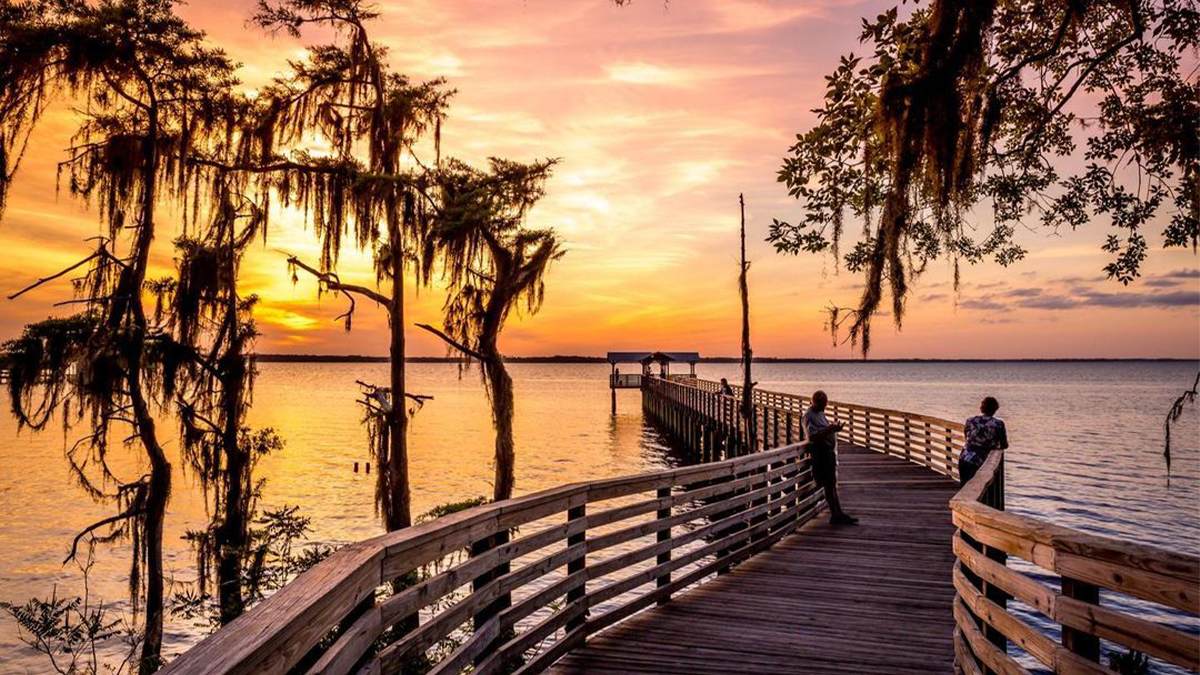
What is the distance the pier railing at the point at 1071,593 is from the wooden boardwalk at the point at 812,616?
1.45 m

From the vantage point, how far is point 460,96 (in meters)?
17.3

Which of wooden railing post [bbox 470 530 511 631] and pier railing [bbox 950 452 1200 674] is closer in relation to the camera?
pier railing [bbox 950 452 1200 674]

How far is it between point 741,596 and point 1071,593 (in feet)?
16.5

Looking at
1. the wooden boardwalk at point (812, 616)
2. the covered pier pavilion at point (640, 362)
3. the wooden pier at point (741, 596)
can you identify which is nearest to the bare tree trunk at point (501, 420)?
the wooden pier at point (741, 596)

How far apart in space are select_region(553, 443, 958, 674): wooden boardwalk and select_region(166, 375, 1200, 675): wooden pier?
0.09 ft

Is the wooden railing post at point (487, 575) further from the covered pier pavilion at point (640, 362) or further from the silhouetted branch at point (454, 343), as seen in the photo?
the covered pier pavilion at point (640, 362)

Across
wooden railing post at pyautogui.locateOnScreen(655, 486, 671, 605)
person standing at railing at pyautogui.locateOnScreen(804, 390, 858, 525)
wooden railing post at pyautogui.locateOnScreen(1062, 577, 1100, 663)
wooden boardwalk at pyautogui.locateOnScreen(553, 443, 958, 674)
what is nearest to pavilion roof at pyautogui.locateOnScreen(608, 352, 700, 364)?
person standing at railing at pyautogui.locateOnScreen(804, 390, 858, 525)

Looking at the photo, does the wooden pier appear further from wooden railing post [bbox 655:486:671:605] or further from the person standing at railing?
the person standing at railing

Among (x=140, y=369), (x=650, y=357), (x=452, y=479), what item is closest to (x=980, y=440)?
(x=140, y=369)

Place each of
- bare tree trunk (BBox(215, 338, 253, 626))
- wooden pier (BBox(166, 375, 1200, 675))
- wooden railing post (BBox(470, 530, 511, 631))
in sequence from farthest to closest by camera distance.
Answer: bare tree trunk (BBox(215, 338, 253, 626))
wooden railing post (BBox(470, 530, 511, 631))
wooden pier (BBox(166, 375, 1200, 675))

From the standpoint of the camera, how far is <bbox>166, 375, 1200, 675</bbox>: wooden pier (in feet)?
9.19

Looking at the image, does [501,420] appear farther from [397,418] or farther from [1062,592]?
[1062,592]

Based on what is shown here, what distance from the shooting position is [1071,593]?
3252 mm

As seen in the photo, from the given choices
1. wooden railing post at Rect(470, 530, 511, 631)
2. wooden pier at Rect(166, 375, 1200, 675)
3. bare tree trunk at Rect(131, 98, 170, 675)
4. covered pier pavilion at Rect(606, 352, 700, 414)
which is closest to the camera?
wooden pier at Rect(166, 375, 1200, 675)
